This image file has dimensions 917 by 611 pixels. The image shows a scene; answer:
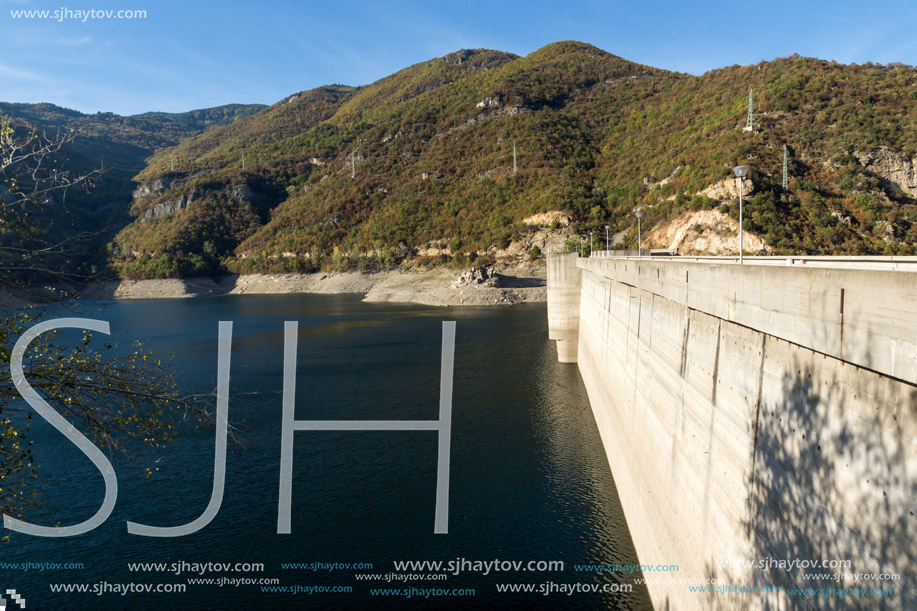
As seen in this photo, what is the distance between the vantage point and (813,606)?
5.42 meters

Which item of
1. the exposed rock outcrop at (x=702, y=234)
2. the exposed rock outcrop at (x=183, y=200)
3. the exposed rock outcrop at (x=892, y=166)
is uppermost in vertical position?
the exposed rock outcrop at (x=183, y=200)

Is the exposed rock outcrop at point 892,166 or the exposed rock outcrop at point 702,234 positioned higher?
the exposed rock outcrop at point 892,166

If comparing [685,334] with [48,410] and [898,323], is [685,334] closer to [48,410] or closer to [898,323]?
[898,323]

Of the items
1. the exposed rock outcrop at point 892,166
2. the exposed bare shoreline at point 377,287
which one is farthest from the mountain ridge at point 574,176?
the exposed bare shoreline at point 377,287

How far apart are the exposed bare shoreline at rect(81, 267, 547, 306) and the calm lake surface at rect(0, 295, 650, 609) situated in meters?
51.6

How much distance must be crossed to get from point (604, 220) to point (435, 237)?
43137 millimetres

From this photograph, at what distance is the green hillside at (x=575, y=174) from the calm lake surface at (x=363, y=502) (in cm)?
1321

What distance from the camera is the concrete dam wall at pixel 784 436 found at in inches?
178

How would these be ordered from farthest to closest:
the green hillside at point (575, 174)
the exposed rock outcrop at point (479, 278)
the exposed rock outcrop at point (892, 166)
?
the exposed rock outcrop at point (479, 278)
the green hillside at point (575, 174)
the exposed rock outcrop at point (892, 166)

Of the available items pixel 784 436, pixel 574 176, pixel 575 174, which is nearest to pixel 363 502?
pixel 784 436

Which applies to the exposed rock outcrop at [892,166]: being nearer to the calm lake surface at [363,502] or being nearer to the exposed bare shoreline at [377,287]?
the exposed bare shoreline at [377,287]

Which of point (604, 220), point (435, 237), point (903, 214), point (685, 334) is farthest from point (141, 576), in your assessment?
point (435, 237)

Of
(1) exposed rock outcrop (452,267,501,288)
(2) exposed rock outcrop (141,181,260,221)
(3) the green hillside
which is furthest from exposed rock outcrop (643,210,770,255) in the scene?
(2) exposed rock outcrop (141,181,260,221)

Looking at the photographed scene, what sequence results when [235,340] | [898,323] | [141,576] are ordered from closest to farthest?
[898,323] → [141,576] → [235,340]
